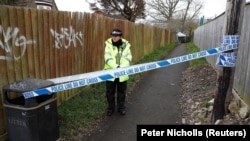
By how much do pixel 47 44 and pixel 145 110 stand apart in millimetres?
2686

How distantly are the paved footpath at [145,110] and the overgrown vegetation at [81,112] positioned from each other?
0.88 feet

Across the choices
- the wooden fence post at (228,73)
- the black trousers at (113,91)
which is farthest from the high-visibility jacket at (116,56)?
the wooden fence post at (228,73)

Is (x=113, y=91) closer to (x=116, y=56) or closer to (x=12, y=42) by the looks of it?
(x=116, y=56)

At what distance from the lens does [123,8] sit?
126 feet

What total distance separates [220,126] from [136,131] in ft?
5.01

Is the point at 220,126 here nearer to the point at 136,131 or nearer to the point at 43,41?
the point at 136,131

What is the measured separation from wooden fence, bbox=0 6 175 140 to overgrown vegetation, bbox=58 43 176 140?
0.97ft

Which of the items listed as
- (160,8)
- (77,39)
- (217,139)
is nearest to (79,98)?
(77,39)

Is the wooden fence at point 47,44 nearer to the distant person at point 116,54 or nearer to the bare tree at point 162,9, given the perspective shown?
the distant person at point 116,54

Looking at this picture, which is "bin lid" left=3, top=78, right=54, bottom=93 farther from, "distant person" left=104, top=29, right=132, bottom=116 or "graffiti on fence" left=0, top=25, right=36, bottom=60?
"distant person" left=104, top=29, right=132, bottom=116

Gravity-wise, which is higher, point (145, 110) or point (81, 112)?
point (81, 112)

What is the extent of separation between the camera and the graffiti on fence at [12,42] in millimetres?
3987

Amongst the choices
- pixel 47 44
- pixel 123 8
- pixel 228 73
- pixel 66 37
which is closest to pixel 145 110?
pixel 228 73

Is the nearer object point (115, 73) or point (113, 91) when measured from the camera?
point (115, 73)
